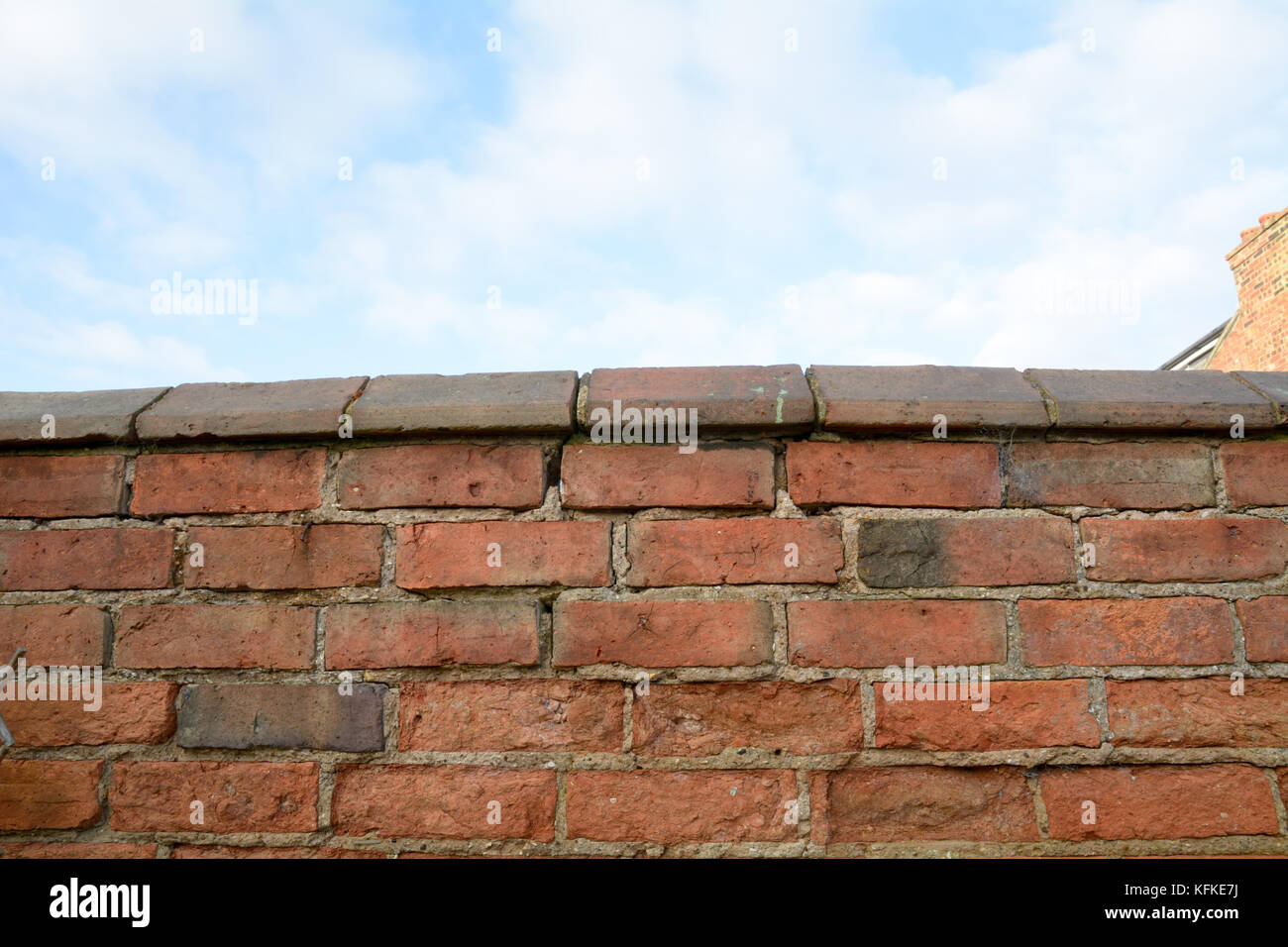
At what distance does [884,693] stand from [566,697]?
0.47 metres

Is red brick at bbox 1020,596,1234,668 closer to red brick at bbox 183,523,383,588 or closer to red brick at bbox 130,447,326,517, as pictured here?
red brick at bbox 183,523,383,588

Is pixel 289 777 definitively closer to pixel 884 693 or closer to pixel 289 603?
pixel 289 603

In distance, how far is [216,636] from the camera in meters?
1.20

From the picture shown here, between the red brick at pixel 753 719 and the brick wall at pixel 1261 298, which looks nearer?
the red brick at pixel 753 719

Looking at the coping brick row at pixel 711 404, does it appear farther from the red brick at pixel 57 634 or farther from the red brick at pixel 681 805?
the red brick at pixel 681 805

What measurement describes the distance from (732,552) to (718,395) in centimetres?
24

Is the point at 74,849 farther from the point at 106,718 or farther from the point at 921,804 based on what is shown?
the point at 921,804

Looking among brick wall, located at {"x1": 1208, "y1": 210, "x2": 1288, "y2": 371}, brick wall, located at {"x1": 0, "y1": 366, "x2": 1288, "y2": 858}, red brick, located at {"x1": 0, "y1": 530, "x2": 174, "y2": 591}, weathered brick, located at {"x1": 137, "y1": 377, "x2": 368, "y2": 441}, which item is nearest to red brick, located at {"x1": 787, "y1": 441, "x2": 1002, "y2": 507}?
brick wall, located at {"x1": 0, "y1": 366, "x2": 1288, "y2": 858}

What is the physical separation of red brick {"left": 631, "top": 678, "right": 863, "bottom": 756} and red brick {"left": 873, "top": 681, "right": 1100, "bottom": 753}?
52 mm

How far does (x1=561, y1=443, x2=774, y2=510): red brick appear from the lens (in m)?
1.20

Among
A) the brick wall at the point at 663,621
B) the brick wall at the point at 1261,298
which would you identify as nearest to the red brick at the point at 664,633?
the brick wall at the point at 663,621

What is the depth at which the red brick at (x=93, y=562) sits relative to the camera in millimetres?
1221

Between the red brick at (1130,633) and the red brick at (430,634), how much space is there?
→ 75cm
